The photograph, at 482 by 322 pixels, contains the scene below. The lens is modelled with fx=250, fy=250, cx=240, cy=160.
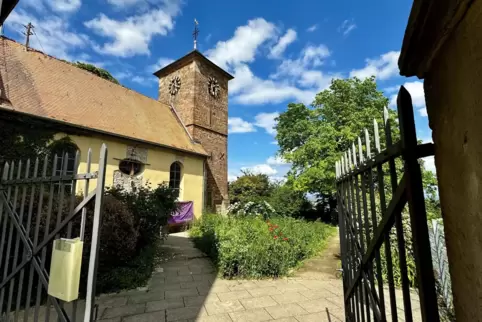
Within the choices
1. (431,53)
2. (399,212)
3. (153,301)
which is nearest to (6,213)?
(153,301)

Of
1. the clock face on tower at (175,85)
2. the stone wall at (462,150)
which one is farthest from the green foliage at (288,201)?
the stone wall at (462,150)

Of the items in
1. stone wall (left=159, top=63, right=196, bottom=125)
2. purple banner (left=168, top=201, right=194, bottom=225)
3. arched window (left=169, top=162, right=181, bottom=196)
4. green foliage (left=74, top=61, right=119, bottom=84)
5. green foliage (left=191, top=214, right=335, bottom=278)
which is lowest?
green foliage (left=191, top=214, right=335, bottom=278)

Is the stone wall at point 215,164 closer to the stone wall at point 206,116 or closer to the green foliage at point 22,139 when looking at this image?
the stone wall at point 206,116

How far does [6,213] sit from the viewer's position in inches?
105

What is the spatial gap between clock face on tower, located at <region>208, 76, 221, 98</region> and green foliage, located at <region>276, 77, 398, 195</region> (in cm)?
502

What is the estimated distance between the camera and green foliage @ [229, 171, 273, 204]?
22000 millimetres

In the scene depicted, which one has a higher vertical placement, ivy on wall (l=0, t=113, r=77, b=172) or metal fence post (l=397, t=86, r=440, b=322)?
ivy on wall (l=0, t=113, r=77, b=172)

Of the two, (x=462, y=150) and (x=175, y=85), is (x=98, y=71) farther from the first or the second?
(x=462, y=150)

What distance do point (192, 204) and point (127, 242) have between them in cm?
793

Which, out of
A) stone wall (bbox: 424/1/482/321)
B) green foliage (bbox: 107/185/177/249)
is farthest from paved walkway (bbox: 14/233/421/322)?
stone wall (bbox: 424/1/482/321)

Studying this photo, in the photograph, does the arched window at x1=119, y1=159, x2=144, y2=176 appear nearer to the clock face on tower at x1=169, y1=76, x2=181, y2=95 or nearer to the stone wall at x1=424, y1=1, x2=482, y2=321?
the clock face on tower at x1=169, y1=76, x2=181, y2=95

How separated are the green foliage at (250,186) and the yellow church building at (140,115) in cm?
578

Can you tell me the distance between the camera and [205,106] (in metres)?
16.5

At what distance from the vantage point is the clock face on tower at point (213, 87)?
1730 cm
